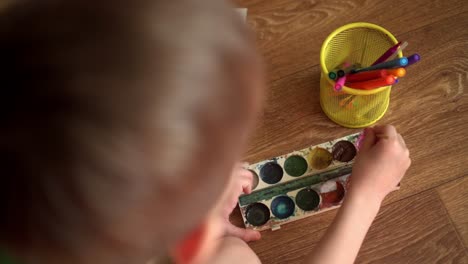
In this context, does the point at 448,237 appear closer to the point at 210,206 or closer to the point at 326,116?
the point at 326,116

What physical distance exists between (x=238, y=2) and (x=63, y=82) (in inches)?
27.3

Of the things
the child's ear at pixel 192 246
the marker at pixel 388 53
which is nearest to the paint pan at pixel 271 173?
the marker at pixel 388 53

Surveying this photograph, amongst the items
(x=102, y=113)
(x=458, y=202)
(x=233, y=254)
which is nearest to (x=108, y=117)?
(x=102, y=113)

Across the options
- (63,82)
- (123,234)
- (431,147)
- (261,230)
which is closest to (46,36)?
(63,82)

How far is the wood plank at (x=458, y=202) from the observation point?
80 centimetres

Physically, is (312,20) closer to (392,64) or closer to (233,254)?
(392,64)

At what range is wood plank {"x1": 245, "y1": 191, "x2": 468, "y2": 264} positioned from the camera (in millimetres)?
791

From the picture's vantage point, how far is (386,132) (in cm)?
72

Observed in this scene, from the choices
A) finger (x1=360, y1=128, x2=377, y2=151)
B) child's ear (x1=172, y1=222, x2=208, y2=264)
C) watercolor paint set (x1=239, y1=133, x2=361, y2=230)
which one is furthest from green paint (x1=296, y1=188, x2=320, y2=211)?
child's ear (x1=172, y1=222, x2=208, y2=264)

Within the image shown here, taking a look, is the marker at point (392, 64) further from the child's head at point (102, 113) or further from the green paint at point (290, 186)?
the child's head at point (102, 113)

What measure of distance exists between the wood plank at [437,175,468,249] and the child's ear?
497 mm

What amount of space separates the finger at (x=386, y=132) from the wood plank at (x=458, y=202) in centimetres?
16

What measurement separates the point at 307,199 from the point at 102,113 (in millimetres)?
548

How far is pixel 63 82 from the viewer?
1.06 feet
